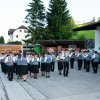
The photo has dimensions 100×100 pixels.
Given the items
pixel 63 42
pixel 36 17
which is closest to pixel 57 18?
pixel 36 17

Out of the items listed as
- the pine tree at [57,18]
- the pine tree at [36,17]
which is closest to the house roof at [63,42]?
the pine tree at [57,18]

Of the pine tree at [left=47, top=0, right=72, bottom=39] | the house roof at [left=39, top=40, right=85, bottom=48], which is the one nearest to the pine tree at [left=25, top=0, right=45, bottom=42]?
the pine tree at [left=47, top=0, right=72, bottom=39]

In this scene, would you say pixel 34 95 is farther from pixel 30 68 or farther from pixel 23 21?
pixel 23 21

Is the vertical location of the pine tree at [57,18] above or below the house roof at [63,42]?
above

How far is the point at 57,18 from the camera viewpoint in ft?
221

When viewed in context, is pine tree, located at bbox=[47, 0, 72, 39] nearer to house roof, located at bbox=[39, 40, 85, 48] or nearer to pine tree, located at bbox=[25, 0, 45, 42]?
pine tree, located at bbox=[25, 0, 45, 42]

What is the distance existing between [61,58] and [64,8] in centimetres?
4682

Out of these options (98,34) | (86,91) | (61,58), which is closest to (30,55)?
(61,58)

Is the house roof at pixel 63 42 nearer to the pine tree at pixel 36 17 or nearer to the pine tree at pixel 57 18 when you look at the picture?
the pine tree at pixel 57 18

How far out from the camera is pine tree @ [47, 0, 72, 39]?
221ft

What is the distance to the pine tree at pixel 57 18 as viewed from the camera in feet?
221

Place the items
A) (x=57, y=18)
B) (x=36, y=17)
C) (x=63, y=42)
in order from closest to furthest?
(x=63, y=42)
(x=57, y=18)
(x=36, y=17)

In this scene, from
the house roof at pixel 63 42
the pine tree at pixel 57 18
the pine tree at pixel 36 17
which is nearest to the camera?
the house roof at pixel 63 42

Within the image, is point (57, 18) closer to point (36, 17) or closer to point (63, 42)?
point (36, 17)
